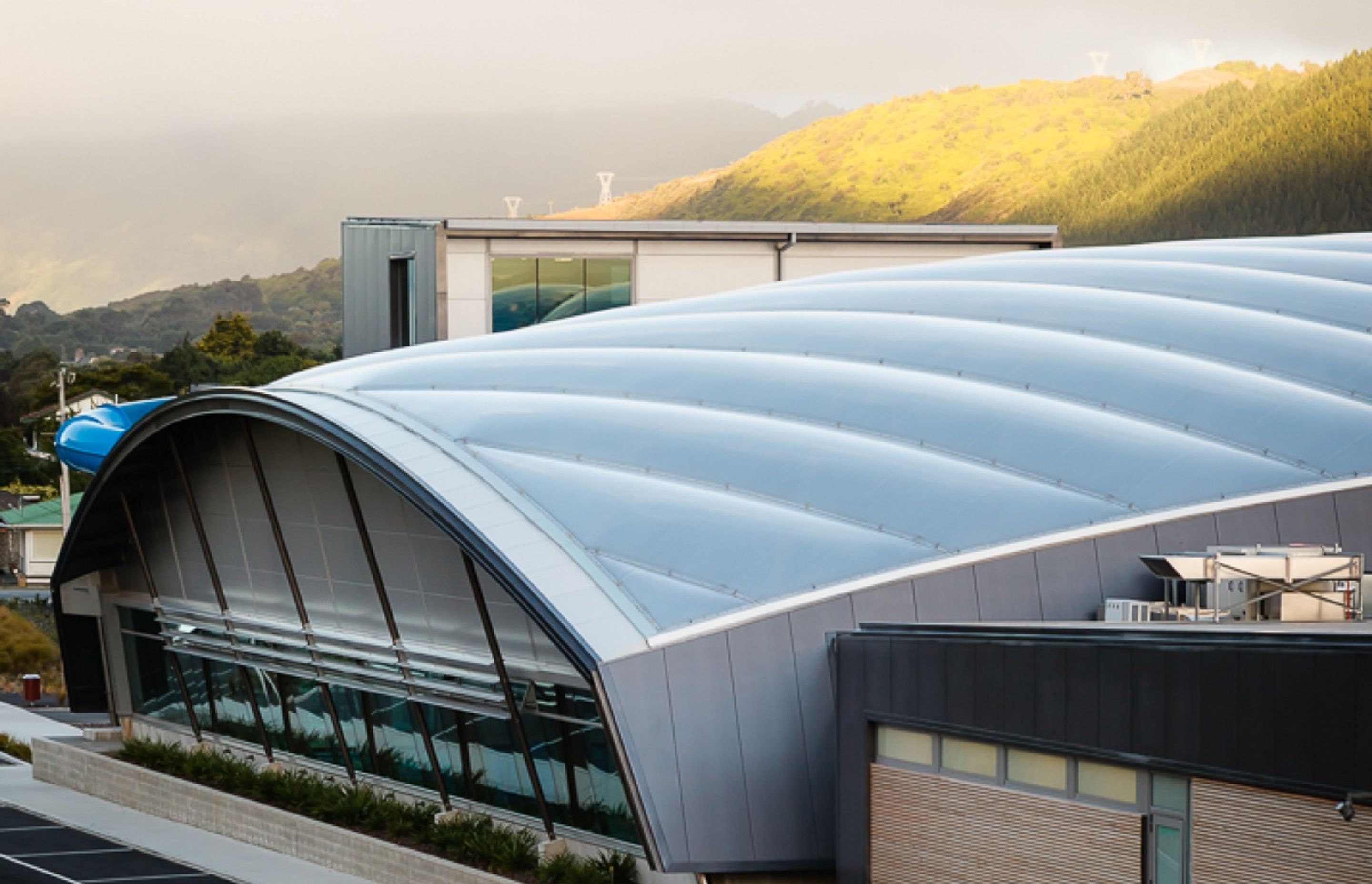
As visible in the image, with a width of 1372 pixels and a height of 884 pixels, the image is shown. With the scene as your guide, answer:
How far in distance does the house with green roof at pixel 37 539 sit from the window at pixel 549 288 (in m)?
58.3

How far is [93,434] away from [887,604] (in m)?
23.3

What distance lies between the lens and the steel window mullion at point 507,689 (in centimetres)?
2511

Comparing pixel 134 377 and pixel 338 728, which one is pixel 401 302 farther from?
pixel 134 377

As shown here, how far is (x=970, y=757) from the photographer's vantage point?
739 inches

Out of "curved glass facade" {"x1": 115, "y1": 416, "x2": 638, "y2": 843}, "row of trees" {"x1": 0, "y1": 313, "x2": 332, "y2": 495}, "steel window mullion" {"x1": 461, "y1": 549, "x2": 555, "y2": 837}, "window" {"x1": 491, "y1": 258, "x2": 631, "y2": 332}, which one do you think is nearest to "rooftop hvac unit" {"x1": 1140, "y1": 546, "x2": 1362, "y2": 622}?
"curved glass facade" {"x1": 115, "y1": 416, "x2": 638, "y2": 843}

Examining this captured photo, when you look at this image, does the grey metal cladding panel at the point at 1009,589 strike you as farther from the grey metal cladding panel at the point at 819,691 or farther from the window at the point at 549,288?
the window at the point at 549,288

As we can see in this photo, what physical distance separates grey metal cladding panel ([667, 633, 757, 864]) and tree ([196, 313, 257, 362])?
6923 inches

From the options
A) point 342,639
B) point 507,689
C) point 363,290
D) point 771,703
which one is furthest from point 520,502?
point 363,290

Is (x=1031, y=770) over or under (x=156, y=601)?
over

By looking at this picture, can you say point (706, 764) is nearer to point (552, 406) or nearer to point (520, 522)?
point (520, 522)

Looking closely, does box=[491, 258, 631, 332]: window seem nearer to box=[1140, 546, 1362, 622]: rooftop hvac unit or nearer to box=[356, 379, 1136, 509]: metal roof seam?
box=[356, 379, 1136, 509]: metal roof seam

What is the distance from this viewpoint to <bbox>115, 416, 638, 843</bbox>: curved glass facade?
2500cm

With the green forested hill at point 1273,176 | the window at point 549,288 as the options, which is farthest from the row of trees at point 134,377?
the window at point 549,288

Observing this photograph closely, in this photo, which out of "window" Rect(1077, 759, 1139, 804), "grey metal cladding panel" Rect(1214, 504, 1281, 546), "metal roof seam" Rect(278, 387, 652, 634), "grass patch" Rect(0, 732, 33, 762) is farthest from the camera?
"grass patch" Rect(0, 732, 33, 762)
